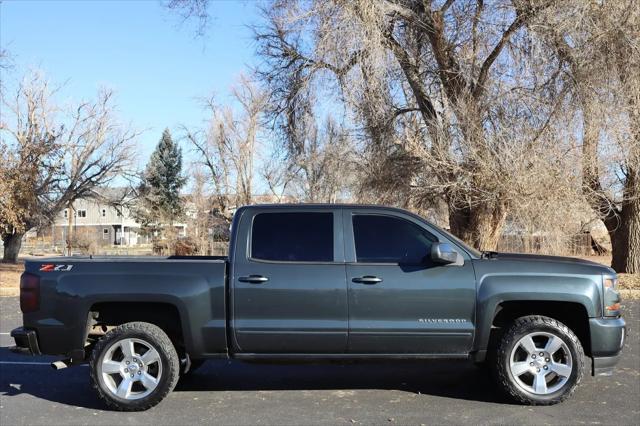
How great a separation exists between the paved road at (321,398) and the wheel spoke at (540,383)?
173mm

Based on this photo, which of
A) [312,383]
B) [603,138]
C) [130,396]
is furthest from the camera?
[603,138]

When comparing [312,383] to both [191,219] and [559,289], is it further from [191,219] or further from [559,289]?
[191,219]

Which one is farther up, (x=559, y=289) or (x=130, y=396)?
(x=559, y=289)

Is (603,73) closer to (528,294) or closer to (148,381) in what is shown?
(528,294)

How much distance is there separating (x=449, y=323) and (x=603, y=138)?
10547mm

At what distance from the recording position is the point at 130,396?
554 cm

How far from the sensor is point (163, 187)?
50156 mm

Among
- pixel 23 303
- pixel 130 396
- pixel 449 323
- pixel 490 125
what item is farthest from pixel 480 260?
pixel 490 125

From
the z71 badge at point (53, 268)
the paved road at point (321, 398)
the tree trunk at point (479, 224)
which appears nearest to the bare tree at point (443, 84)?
the tree trunk at point (479, 224)

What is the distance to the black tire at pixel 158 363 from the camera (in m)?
5.51

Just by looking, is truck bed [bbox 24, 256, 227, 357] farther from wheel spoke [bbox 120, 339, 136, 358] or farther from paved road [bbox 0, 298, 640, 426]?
paved road [bbox 0, 298, 640, 426]

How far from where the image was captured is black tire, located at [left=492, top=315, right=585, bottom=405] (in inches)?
218

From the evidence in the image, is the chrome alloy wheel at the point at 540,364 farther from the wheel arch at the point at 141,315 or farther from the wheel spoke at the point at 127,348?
the wheel spoke at the point at 127,348

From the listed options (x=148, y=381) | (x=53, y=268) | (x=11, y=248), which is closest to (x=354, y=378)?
(x=148, y=381)
